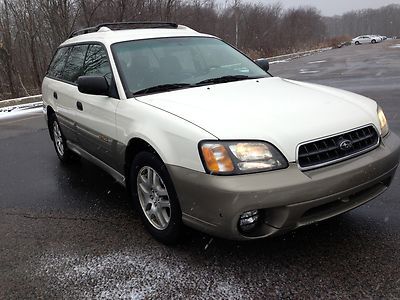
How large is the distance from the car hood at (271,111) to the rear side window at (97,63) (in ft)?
2.38

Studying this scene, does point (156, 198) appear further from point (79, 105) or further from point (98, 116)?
point (79, 105)

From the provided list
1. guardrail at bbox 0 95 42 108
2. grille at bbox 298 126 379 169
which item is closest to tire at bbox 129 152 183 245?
grille at bbox 298 126 379 169

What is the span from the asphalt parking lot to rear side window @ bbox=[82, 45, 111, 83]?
131 cm

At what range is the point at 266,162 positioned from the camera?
2713 millimetres

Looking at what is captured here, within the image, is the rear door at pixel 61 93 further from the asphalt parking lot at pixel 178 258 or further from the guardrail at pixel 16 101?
the guardrail at pixel 16 101

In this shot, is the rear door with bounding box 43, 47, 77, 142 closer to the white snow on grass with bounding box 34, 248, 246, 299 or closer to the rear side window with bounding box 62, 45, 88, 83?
the rear side window with bounding box 62, 45, 88, 83

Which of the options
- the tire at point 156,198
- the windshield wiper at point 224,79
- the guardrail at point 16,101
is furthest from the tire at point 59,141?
the guardrail at point 16,101

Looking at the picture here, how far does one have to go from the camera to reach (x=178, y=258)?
3164 mm

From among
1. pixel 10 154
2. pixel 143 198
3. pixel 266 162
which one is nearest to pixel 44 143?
pixel 10 154

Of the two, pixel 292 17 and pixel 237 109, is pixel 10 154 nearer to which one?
pixel 237 109

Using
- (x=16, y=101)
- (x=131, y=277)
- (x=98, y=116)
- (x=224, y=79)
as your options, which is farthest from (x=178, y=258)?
(x=16, y=101)

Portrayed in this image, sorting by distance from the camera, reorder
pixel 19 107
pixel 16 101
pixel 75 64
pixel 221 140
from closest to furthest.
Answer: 1. pixel 221 140
2. pixel 75 64
3. pixel 19 107
4. pixel 16 101

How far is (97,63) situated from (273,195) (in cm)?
248

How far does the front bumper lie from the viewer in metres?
2.62
